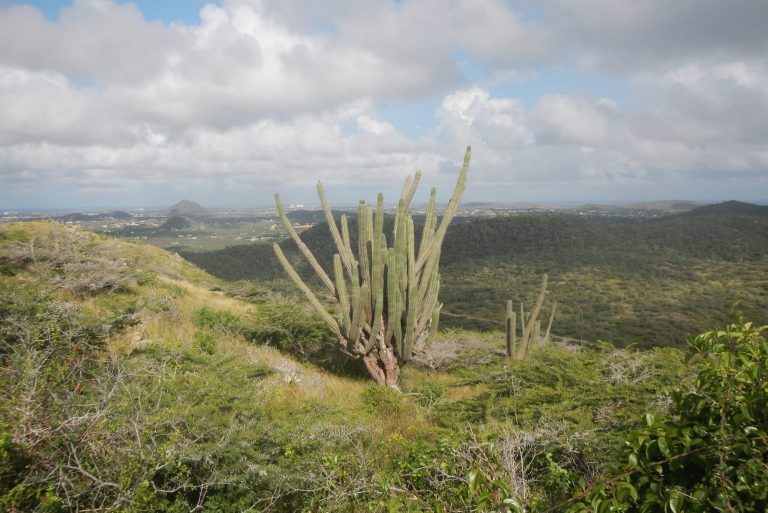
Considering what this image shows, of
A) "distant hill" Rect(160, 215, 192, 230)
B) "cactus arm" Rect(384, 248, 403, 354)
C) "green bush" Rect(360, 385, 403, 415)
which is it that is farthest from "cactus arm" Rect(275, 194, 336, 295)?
"distant hill" Rect(160, 215, 192, 230)

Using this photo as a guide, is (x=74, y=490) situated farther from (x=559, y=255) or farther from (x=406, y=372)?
(x=559, y=255)

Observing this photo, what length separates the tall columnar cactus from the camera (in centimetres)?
691

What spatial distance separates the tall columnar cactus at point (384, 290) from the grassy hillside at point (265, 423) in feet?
2.41

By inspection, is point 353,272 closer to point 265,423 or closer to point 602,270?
point 265,423

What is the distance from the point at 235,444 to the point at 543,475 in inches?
106

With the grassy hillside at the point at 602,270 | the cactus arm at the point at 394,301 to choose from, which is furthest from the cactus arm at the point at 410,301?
the grassy hillside at the point at 602,270

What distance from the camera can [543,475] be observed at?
11.5ft

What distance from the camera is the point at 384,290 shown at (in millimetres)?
7246

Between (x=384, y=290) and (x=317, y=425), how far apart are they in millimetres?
3441

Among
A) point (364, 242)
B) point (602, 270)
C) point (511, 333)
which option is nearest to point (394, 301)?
point (364, 242)

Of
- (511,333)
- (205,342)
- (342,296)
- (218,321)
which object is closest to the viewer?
(342,296)

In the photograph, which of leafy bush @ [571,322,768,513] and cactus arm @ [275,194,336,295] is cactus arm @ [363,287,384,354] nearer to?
cactus arm @ [275,194,336,295]

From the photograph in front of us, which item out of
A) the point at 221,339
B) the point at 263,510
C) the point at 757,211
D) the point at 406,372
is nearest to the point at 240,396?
the point at 263,510

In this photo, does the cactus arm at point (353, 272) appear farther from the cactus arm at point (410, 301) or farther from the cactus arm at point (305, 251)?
the cactus arm at point (410, 301)
